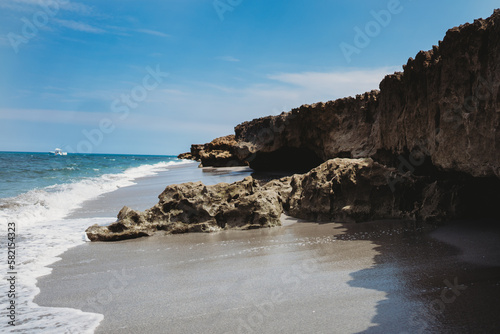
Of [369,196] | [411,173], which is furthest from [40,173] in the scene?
[411,173]

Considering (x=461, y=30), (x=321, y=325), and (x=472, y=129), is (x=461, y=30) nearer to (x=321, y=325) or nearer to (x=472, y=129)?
(x=472, y=129)

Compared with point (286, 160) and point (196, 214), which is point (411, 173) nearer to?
point (196, 214)

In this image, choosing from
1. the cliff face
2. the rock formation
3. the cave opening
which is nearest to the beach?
the rock formation

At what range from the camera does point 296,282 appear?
12.8 feet

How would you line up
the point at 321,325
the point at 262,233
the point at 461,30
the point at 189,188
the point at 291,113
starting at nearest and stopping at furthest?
1. the point at 321,325
2. the point at 461,30
3. the point at 262,233
4. the point at 189,188
5. the point at 291,113

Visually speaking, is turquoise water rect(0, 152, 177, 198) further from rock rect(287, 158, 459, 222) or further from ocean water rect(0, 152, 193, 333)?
rock rect(287, 158, 459, 222)

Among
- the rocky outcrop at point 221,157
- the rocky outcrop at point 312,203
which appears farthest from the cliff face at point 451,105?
the rocky outcrop at point 221,157

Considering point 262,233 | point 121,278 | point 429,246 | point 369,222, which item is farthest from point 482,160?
point 121,278

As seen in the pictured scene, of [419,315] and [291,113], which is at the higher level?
[291,113]

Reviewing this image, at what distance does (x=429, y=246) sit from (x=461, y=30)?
3439 mm

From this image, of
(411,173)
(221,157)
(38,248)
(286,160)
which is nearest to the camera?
(38,248)

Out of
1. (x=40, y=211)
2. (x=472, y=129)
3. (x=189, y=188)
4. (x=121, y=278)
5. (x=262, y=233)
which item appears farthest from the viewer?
(x=40, y=211)

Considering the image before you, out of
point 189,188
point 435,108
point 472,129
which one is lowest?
point 189,188

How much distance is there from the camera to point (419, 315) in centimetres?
290
